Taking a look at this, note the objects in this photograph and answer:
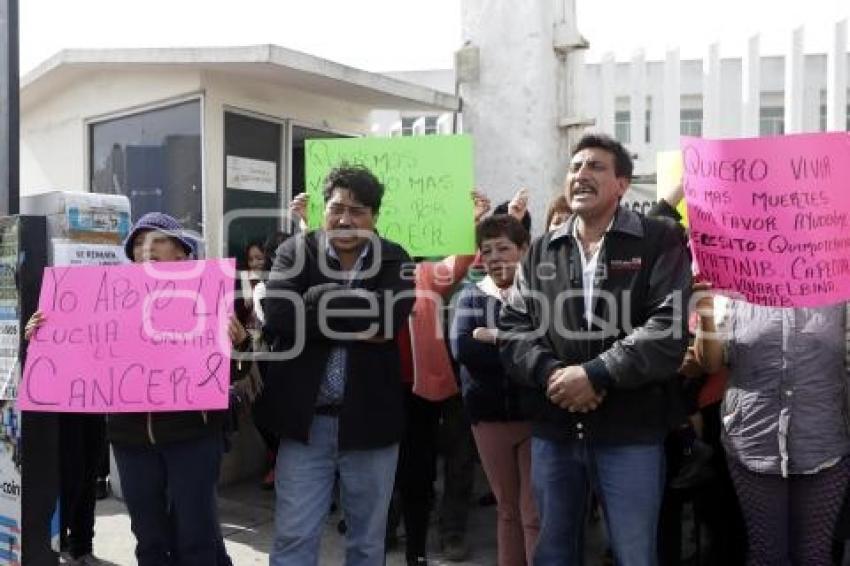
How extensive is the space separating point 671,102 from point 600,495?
515 cm

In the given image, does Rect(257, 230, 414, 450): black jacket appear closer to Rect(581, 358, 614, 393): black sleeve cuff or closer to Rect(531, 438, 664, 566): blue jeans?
Rect(531, 438, 664, 566): blue jeans

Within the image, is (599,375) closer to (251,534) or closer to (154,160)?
(251,534)

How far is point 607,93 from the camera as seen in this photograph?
7.20m

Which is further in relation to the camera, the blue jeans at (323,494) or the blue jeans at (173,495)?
the blue jeans at (173,495)

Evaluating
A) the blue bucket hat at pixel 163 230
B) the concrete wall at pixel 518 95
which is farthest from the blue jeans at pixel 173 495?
the concrete wall at pixel 518 95

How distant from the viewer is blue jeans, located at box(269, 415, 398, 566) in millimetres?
2906

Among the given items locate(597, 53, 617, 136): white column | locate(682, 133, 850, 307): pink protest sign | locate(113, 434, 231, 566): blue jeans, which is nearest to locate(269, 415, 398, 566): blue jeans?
locate(113, 434, 231, 566): blue jeans

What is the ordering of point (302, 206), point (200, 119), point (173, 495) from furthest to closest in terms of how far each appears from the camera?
1. point (200, 119)
2. point (302, 206)
3. point (173, 495)

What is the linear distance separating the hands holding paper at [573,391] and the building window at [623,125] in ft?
17.4

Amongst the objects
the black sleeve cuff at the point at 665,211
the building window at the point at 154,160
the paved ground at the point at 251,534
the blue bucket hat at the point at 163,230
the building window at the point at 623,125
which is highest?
the building window at the point at 623,125

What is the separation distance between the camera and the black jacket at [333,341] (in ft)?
9.39

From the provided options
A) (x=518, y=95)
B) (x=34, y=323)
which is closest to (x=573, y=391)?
(x=34, y=323)

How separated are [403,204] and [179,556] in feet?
6.04

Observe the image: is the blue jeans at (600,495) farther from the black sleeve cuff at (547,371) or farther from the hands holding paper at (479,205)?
the hands holding paper at (479,205)
